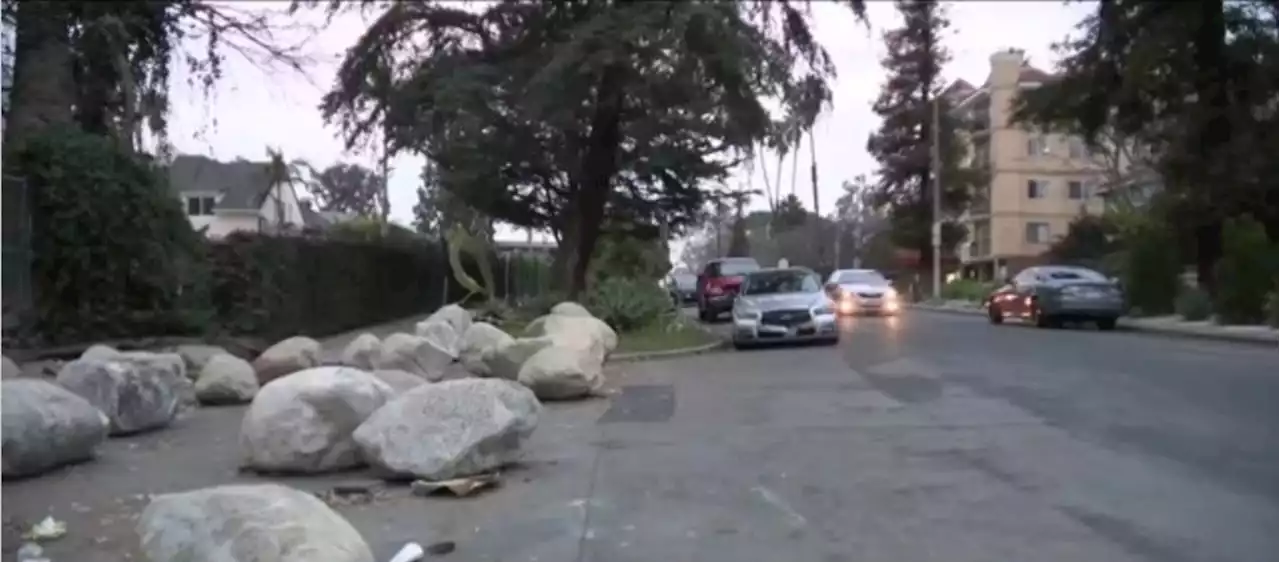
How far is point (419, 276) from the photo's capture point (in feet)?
126

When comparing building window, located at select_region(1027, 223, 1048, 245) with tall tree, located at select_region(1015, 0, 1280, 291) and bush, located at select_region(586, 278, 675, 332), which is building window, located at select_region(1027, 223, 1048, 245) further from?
bush, located at select_region(586, 278, 675, 332)

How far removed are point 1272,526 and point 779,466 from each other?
3527 millimetres

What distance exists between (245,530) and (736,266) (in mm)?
31946

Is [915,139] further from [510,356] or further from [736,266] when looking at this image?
[510,356]

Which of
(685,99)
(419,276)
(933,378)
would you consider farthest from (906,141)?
(933,378)

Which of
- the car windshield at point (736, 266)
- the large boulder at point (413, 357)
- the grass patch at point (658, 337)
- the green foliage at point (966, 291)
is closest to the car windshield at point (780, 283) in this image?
the grass patch at point (658, 337)

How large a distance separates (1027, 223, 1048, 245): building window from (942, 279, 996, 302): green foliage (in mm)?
18168

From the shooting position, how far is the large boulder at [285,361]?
17.0 metres

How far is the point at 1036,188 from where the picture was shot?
Result: 2894 inches

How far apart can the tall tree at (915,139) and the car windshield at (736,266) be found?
25.2 meters

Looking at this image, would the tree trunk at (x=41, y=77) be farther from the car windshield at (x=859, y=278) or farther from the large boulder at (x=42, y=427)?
the car windshield at (x=859, y=278)

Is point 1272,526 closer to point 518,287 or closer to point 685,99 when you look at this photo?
point 685,99

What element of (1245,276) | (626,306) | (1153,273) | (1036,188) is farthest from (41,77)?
(1036,188)

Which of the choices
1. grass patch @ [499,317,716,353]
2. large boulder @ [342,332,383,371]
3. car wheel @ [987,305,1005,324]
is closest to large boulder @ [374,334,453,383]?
large boulder @ [342,332,383,371]
